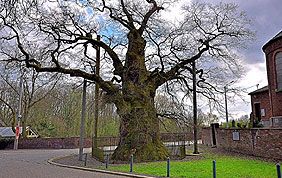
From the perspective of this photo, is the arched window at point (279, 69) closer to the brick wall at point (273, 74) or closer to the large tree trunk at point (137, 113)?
the brick wall at point (273, 74)

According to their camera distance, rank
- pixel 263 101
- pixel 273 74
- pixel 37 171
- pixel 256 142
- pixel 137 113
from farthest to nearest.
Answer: pixel 263 101 → pixel 273 74 → pixel 256 142 → pixel 137 113 → pixel 37 171

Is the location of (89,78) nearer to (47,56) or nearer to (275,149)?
(47,56)

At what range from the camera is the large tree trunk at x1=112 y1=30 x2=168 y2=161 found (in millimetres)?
22047

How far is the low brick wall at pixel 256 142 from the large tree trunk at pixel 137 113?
6.09 metres

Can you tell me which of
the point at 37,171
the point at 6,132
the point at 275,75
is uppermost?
the point at 275,75

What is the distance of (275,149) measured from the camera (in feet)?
67.9

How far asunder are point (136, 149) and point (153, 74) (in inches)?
232

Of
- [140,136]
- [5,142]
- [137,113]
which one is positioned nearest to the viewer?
[140,136]

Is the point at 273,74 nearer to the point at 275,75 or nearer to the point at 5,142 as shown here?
the point at 275,75

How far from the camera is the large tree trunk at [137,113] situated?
868 inches

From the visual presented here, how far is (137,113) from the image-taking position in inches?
890

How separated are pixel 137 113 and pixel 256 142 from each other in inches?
334

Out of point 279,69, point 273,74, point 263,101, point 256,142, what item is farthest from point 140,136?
point 263,101

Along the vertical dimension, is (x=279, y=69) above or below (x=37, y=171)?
above
